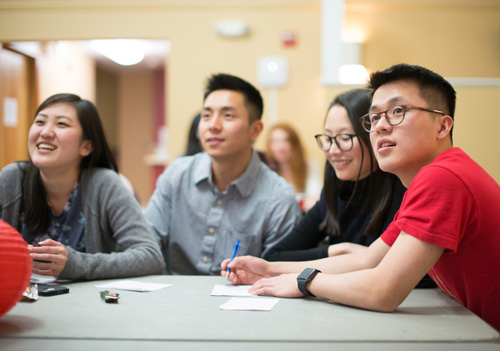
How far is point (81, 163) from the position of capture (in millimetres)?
1768

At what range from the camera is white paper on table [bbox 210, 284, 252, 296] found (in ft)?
3.98

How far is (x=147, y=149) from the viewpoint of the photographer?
8.70 meters

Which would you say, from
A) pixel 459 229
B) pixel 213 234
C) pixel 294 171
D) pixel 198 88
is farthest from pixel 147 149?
pixel 459 229

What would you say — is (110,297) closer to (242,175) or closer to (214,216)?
(214,216)

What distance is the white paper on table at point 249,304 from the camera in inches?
41.5

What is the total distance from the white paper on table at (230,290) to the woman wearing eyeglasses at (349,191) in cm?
40

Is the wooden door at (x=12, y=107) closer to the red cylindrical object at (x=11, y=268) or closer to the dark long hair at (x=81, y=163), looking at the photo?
the dark long hair at (x=81, y=163)

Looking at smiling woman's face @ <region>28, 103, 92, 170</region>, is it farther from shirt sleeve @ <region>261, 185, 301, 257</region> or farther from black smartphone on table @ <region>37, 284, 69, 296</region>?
shirt sleeve @ <region>261, 185, 301, 257</region>

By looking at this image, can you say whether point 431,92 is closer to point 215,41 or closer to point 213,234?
point 213,234

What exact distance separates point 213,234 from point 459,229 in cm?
121

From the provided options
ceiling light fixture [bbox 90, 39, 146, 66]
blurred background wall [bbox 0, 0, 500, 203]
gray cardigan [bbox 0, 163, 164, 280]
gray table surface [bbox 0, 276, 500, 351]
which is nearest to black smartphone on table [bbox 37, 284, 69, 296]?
gray table surface [bbox 0, 276, 500, 351]

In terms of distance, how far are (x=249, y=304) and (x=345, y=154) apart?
77 cm

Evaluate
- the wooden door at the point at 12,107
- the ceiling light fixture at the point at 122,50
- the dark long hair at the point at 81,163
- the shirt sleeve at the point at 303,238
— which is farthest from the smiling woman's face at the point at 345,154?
the ceiling light fixture at the point at 122,50

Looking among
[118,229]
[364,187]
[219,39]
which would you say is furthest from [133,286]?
[219,39]
